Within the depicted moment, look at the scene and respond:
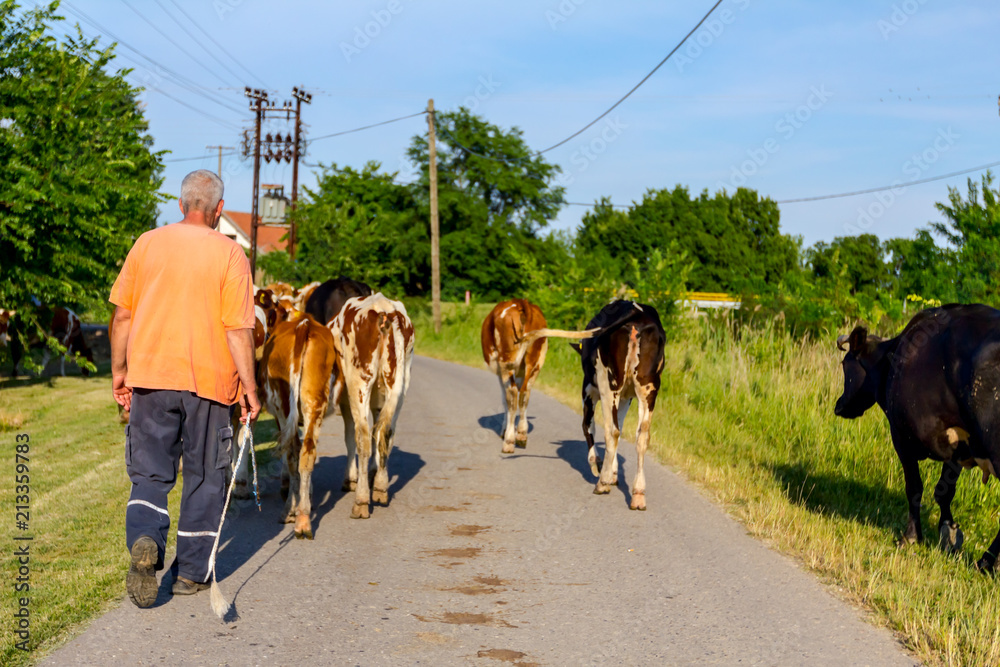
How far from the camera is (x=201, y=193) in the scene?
5.37m

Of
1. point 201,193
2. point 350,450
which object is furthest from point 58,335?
point 201,193

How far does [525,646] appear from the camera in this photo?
4.55 meters

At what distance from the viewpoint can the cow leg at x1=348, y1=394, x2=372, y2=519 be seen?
24.7ft

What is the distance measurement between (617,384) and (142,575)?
16.3 feet

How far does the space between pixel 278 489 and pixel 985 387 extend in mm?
6218

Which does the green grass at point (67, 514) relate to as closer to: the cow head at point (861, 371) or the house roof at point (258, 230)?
the cow head at point (861, 371)

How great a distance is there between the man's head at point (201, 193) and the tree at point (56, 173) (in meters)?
11.0

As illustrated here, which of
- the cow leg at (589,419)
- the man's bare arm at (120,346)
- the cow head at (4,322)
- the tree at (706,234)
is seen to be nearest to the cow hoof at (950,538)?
the cow leg at (589,419)

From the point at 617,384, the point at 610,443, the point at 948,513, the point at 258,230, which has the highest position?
the point at 258,230

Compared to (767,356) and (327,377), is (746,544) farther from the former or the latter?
(767,356)

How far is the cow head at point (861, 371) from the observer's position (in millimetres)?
7398

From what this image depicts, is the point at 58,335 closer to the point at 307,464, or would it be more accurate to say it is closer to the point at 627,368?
the point at 307,464

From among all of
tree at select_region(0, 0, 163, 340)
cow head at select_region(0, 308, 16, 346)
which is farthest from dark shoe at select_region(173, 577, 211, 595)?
cow head at select_region(0, 308, 16, 346)

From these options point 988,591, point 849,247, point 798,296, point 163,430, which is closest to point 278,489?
point 163,430
